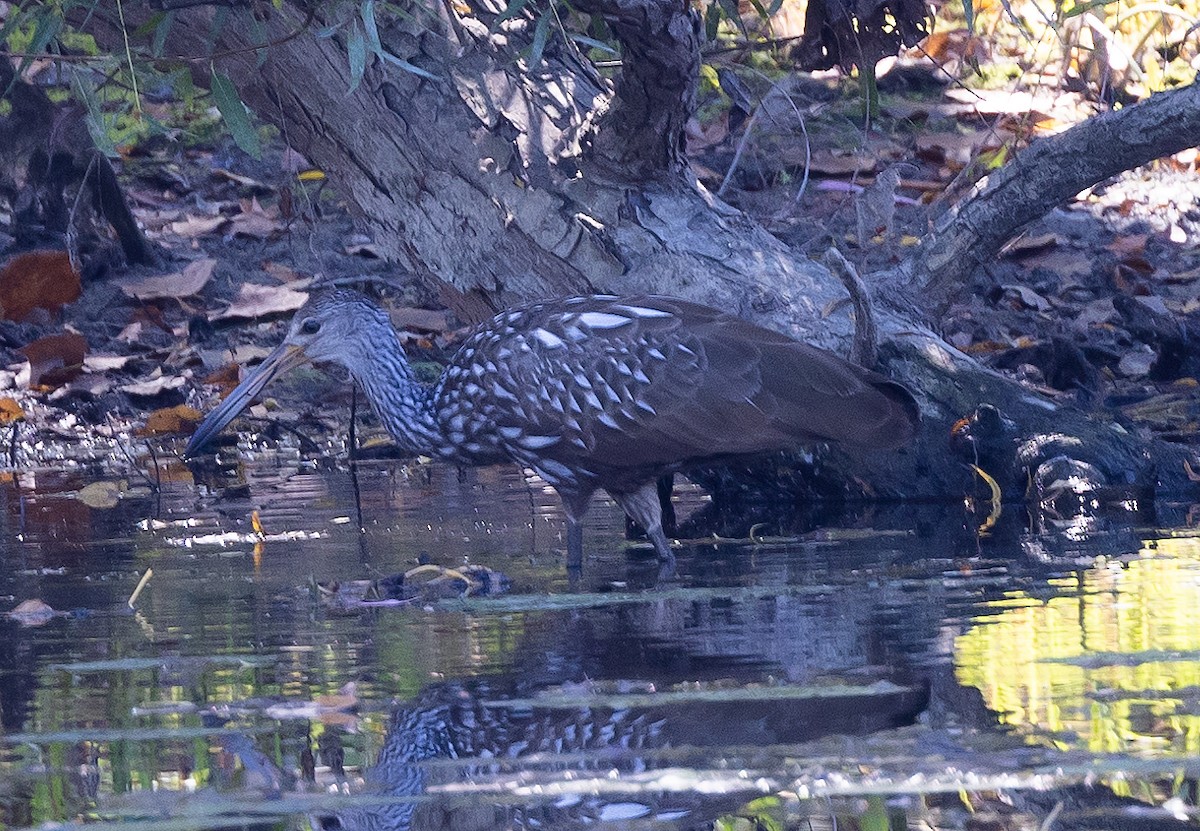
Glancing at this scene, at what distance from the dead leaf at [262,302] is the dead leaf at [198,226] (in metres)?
0.97

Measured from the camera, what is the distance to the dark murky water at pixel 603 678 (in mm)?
3359

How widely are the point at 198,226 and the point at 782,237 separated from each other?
3.61 metres

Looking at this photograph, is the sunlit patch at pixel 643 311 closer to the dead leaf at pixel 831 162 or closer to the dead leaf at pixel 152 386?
the dead leaf at pixel 152 386

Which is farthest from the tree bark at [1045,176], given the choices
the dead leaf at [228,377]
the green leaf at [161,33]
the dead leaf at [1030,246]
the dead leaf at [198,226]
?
the dead leaf at [198,226]

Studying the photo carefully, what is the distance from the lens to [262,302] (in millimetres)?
11188

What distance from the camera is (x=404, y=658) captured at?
15.7 ft

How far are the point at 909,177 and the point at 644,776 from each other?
Result: 9.76 metres

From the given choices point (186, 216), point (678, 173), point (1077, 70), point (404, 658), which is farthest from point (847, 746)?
point (1077, 70)

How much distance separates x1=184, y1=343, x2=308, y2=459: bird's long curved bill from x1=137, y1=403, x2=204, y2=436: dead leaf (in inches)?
83.5

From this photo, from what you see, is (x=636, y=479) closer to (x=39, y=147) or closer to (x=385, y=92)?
(x=385, y=92)

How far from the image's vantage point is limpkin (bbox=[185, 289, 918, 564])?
6434 mm

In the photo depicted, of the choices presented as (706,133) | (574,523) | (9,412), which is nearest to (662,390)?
(574,523)

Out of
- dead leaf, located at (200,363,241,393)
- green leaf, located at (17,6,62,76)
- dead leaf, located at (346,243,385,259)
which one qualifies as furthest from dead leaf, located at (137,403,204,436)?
green leaf, located at (17,6,62,76)

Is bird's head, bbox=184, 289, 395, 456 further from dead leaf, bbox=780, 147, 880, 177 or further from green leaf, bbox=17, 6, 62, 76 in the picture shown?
dead leaf, bbox=780, 147, 880, 177
